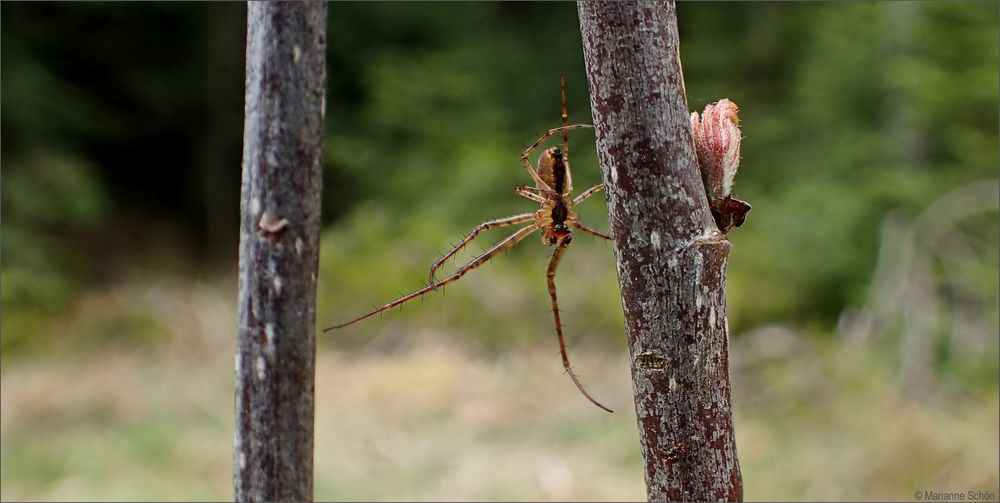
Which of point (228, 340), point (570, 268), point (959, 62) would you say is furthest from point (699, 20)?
point (228, 340)

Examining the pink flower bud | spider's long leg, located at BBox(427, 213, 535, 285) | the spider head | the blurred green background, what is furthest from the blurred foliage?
the pink flower bud

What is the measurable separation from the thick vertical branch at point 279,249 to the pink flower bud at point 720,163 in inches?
19.9

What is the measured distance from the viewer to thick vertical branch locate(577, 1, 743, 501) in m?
0.82

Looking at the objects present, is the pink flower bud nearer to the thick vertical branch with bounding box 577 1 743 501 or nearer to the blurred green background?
the thick vertical branch with bounding box 577 1 743 501

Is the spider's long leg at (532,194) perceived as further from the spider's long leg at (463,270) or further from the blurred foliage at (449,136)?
the blurred foliage at (449,136)

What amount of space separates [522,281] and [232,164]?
408cm

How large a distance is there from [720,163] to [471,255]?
11.6 feet

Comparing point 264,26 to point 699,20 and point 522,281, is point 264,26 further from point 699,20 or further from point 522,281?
point 699,20

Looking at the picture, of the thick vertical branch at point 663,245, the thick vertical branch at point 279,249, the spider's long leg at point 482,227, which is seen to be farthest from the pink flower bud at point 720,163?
the spider's long leg at point 482,227

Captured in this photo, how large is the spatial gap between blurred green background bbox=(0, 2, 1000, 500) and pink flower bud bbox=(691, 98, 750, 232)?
750mm

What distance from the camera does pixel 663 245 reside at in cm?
82

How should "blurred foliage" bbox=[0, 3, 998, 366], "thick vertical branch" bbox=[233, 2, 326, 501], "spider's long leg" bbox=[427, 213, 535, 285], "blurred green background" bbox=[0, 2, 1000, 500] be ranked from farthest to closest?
1. "blurred foliage" bbox=[0, 3, 998, 366]
2. "blurred green background" bbox=[0, 2, 1000, 500]
3. "spider's long leg" bbox=[427, 213, 535, 285]
4. "thick vertical branch" bbox=[233, 2, 326, 501]

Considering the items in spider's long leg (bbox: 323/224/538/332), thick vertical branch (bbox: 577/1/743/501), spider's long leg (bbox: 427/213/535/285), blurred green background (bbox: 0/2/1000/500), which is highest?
blurred green background (bbox: 0/2/1000/500)

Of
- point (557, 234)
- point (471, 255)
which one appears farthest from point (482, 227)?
point (471, 255)
